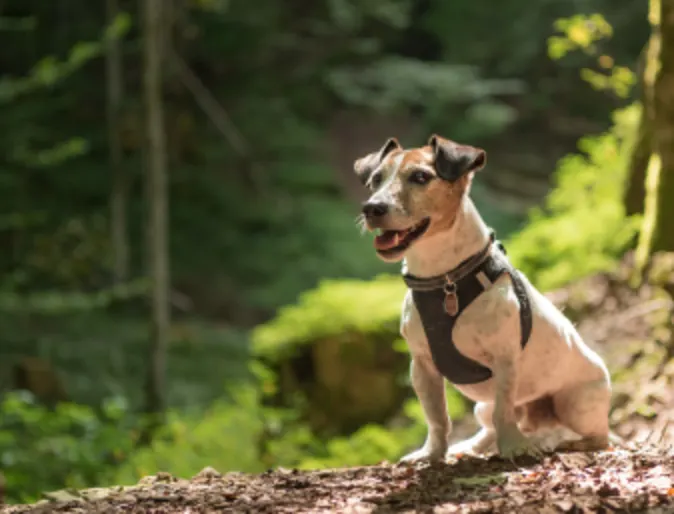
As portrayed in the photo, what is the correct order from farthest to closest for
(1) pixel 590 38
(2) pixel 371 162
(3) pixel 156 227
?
(3) pixel 156 227 → (1) pixel 590 38 → (2) pixel 371 162

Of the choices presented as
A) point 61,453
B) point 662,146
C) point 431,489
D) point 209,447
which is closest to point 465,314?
point 431,489

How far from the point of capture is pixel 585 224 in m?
7.35

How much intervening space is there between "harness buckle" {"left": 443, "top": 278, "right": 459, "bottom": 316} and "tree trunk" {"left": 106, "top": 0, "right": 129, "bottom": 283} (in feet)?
37.7

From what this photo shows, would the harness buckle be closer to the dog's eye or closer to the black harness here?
the black harness

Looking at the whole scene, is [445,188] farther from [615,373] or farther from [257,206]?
[257,206]

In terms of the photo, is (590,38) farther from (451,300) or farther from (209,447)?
(209,447)

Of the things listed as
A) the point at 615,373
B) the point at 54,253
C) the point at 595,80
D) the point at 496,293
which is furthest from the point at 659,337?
the point at 54,253

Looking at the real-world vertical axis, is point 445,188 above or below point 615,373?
Answer: above

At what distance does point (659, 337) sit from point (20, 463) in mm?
6110

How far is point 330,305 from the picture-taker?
8219 mm

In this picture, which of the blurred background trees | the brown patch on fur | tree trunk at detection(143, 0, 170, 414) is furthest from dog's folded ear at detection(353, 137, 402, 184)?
tree trunk at detection(143, 0, 170, 414)

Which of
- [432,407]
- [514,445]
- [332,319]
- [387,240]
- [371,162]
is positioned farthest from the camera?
[332,319]

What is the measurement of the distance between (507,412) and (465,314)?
474 mm

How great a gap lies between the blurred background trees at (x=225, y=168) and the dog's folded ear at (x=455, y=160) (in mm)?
4917
